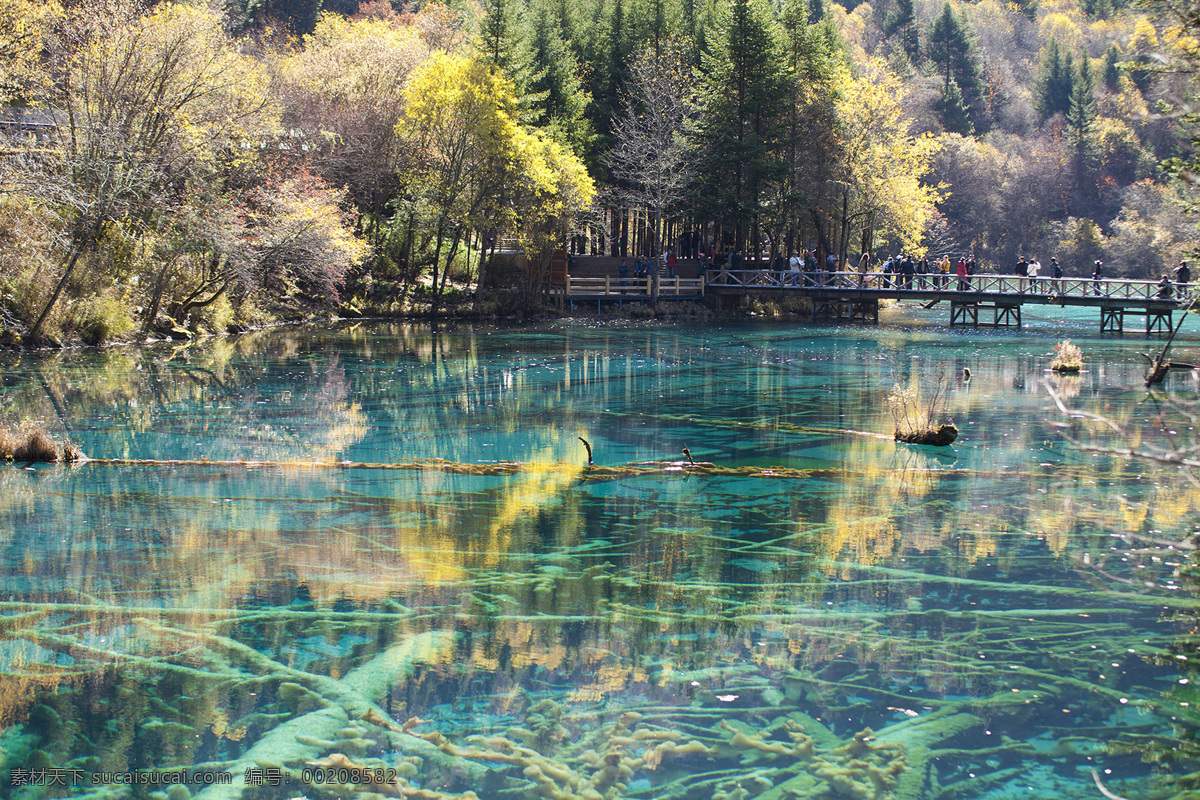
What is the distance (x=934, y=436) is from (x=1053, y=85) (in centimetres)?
9033

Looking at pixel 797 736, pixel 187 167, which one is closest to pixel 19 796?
pixel 797 736

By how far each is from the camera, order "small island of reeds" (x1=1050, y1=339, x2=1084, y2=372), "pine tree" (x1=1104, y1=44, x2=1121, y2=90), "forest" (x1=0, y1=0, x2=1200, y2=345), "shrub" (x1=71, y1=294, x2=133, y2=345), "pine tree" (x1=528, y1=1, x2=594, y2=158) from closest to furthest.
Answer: "small island of reeds" (x1=1050, y1=339, x2=1084, y2=372) < "forest" (x1=0, y1=0, x2=1200, y2=345) < "shrub" (x1=71, y1=294, x2=133, y2=345) < "pine tree" (x1=528, y1=1, x2=594, y2=158) < "pine tree" (x1=1104, y1=44, x2=1121, y2=90)

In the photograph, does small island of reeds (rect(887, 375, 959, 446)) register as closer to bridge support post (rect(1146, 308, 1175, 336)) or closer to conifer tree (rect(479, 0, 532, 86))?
bridge support post (rect(1146, 308, 1175, 336))

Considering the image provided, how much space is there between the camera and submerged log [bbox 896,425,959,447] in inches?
603

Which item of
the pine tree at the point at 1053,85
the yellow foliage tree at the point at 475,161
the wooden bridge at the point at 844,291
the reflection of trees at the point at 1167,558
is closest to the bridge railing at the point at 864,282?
the wooden bridge at the point at 844,291

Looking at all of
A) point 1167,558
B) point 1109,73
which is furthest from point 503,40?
point 1109,73

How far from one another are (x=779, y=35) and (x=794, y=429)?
109ft

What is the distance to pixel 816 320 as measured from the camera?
1786 inches

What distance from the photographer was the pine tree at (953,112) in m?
84.3

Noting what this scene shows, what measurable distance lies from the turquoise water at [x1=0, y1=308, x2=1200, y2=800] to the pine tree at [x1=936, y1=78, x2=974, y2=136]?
243 ft

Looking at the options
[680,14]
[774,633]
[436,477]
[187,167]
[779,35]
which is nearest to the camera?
[774,633]

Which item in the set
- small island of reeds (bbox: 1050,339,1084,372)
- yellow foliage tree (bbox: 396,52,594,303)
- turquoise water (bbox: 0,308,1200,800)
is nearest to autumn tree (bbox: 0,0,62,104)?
turquoise water (bbox: 0,308,1200,800)

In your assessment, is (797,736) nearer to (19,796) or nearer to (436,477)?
(19,796)

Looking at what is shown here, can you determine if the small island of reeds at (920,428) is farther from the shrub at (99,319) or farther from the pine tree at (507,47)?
the pine tree at (507,47)
